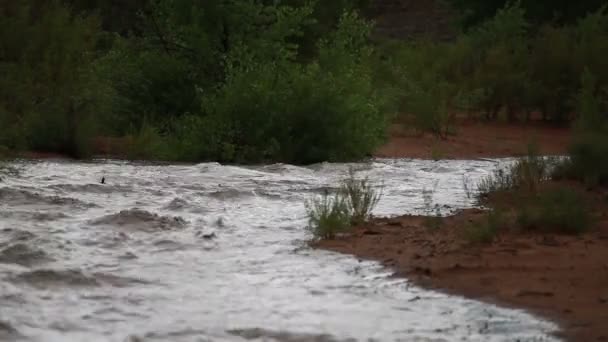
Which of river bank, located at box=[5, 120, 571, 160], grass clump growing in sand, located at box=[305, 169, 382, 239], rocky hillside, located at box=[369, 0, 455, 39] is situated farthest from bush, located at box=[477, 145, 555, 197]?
rocky hillside, located at box=[369, 0, 455, 39]

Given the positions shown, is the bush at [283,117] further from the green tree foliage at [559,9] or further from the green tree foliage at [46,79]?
the green tree foliage at [559,9]

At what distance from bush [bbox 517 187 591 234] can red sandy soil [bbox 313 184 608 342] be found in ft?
0.38

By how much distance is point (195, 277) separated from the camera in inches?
263

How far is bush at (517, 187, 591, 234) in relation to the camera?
A: 8.25 meters

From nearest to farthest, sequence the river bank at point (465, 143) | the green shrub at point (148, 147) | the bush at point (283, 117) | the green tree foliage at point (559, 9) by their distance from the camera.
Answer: the bush at point (283, 117) < the green shrub at point (148, 147) < the river bank at point (465, 143) < the green tree foliage at point (559, 9)

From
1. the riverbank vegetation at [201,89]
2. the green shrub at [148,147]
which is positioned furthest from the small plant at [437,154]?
the green shrub at [148,147]

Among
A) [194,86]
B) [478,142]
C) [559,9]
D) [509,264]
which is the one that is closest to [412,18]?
[559,9]

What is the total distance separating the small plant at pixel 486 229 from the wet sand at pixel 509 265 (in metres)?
0.07

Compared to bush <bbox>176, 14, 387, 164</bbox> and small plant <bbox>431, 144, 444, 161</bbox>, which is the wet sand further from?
small plant <bbox>431, 144, 444, 161</bbox>

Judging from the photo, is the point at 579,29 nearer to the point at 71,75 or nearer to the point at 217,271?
the point at 71,75

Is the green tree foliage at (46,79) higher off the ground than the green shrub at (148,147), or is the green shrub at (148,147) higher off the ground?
the green tree foliage at (46,79)

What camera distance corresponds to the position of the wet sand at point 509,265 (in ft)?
18.8

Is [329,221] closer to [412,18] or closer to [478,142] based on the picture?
[478,142]

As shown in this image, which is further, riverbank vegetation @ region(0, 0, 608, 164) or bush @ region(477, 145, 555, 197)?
riverbank vegetation @ region(0, 0, 608, 164)
